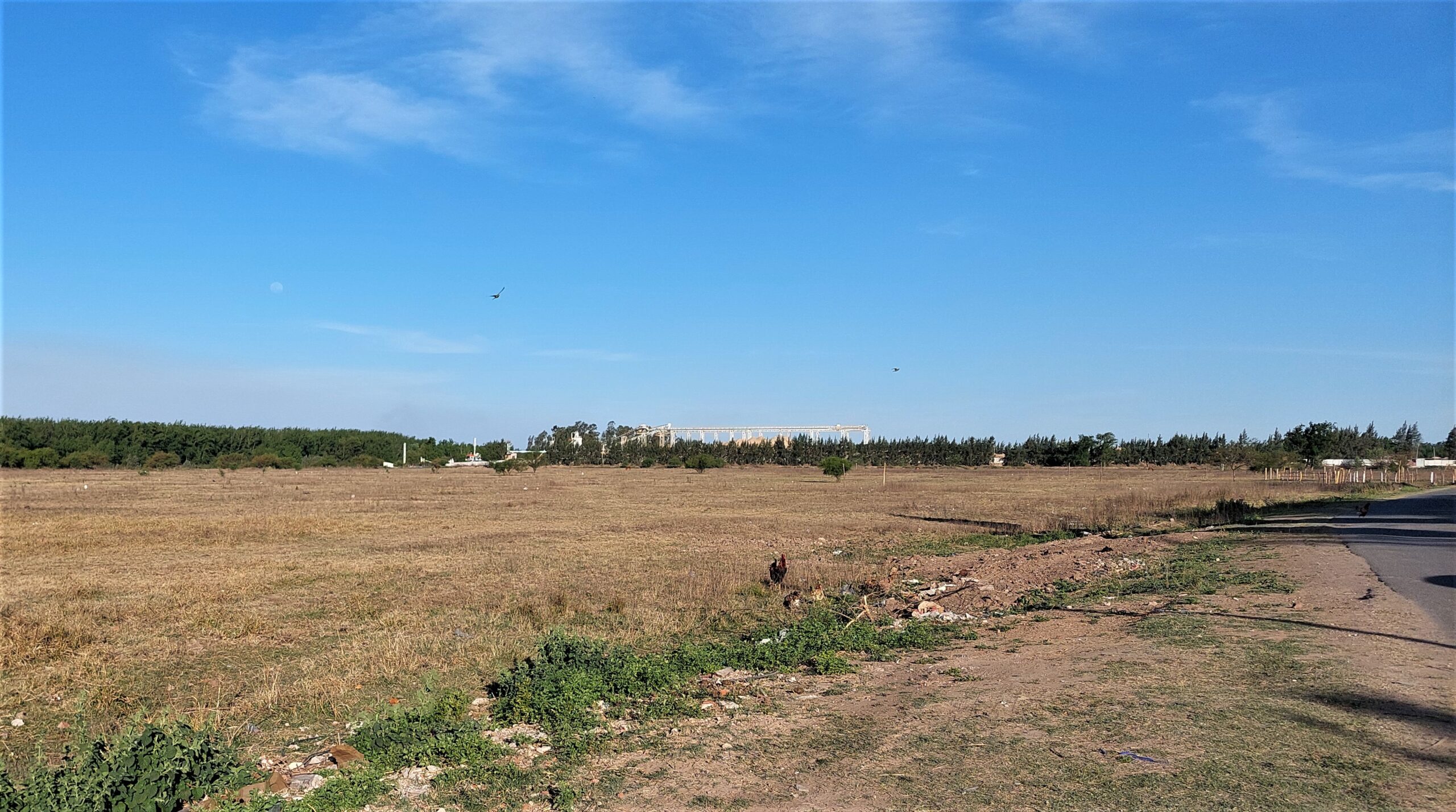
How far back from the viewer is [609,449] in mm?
133625

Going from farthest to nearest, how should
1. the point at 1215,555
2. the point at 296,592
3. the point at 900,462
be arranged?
the point at 900,462 < the point at 1215,555 < the point at 296,592

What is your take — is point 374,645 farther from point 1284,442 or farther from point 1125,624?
Result: point 1284,442

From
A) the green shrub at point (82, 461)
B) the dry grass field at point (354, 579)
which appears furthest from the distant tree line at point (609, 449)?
the dry grass field at point (354, 579)

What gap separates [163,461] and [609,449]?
56705mm

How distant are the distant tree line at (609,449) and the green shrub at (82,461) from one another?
12 centimetres

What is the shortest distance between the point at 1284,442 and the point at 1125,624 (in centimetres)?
9631

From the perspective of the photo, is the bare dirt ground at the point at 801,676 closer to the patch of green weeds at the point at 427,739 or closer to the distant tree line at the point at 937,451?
the patch of green weeds at the point at 427,739

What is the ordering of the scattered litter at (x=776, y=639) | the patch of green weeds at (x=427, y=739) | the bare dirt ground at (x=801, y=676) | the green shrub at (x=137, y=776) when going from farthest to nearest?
the scattered litter at (x=776, y=639) → the patch of green weeds at (x=427, y=739) → the bare dirt ground at (x=801, y=676) → the green shrub at (x=137, y=776)

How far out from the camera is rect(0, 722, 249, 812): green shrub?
563cm

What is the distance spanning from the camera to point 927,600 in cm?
1488

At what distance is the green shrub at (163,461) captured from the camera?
97.4 meters

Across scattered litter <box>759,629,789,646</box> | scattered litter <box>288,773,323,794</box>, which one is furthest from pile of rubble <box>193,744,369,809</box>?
scattered litter <box>759,629,789,646</box>

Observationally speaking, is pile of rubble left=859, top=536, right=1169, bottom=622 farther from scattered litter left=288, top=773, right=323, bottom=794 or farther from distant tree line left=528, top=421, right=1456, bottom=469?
distant tree line left=528, top=421, right=1456, bottom=469

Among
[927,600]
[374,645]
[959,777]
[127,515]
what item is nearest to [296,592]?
[374,645]
